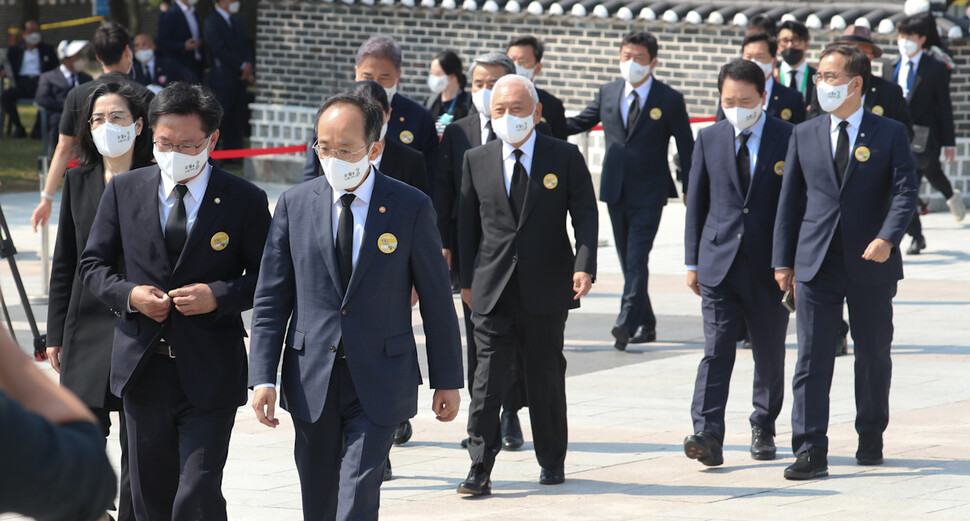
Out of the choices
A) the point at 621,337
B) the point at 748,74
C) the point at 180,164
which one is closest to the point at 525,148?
the point at 748,74

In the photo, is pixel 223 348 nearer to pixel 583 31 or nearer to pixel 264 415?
pixel 264 415

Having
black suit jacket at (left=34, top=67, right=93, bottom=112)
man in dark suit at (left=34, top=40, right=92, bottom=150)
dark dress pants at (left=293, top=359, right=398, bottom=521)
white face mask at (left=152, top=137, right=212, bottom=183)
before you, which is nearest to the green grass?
man in dark suit at (left=34, top=40, right=92, bottom=150)

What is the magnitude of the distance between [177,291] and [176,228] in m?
0.25

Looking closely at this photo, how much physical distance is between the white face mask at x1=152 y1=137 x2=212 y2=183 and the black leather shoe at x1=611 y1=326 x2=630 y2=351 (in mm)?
4997

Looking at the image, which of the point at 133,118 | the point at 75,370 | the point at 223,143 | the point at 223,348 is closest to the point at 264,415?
the point at 223,348

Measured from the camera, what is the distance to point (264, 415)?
189 inches

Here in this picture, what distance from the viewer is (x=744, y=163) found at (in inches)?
284

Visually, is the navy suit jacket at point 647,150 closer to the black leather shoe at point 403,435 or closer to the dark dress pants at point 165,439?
the black leather shoe at point 403,435

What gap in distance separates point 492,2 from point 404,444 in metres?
11.9

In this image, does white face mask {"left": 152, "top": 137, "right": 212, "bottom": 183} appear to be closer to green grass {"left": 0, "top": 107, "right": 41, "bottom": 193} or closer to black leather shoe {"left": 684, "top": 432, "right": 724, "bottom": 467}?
black leather shoe {"left": 684, "top": 432, "right": 724, "bottom": 467}

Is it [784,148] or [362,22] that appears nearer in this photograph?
[784,148]

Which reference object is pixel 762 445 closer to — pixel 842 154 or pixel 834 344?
pixel 834 344

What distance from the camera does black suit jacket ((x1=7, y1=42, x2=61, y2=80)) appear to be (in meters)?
24.8

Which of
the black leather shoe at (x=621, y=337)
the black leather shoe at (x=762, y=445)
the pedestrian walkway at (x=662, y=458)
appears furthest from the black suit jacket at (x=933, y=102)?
the black leather shoe at (x=762, y=445)
